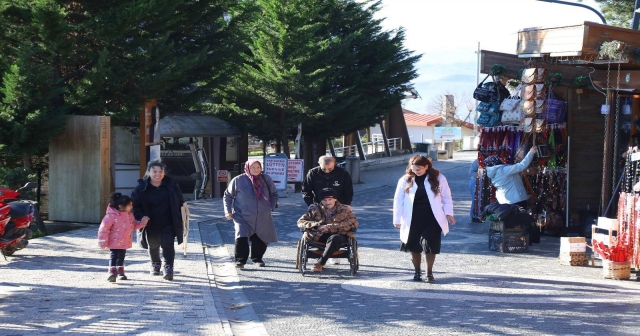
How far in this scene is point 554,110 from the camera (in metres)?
14.3

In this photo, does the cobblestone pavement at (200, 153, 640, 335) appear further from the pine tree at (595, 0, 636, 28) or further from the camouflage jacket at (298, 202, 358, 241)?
A: the pine tree at (595, 0, 636, 28)

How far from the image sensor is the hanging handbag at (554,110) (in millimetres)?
14172

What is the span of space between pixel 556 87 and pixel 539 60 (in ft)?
4.52

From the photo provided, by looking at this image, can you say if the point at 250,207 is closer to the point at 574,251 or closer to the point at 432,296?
the point at 432,296

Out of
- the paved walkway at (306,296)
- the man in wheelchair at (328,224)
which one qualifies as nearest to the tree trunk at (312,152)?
the paved walkway at (306,296)

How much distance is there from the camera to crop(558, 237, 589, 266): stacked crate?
11.7m

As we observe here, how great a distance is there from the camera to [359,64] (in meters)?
29.5

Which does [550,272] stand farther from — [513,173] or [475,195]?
[475,195]

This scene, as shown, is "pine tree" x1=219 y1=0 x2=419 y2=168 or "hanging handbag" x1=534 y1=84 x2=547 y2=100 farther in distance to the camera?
"pine tree" x1=219 y1=0 x2=419 y2=168

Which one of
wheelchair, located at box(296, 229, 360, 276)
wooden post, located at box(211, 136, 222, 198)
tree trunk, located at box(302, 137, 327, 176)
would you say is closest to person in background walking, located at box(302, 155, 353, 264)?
wheelchair, located at box(296, 229, 360, 276)

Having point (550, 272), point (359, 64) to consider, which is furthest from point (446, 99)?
point (550, 272)

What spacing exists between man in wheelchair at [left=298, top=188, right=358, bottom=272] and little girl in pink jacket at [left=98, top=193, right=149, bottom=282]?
230 centimetres

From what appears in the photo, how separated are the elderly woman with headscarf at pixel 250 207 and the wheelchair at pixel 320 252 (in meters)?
0.69

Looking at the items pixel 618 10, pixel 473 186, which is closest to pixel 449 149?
pixel 618 10
